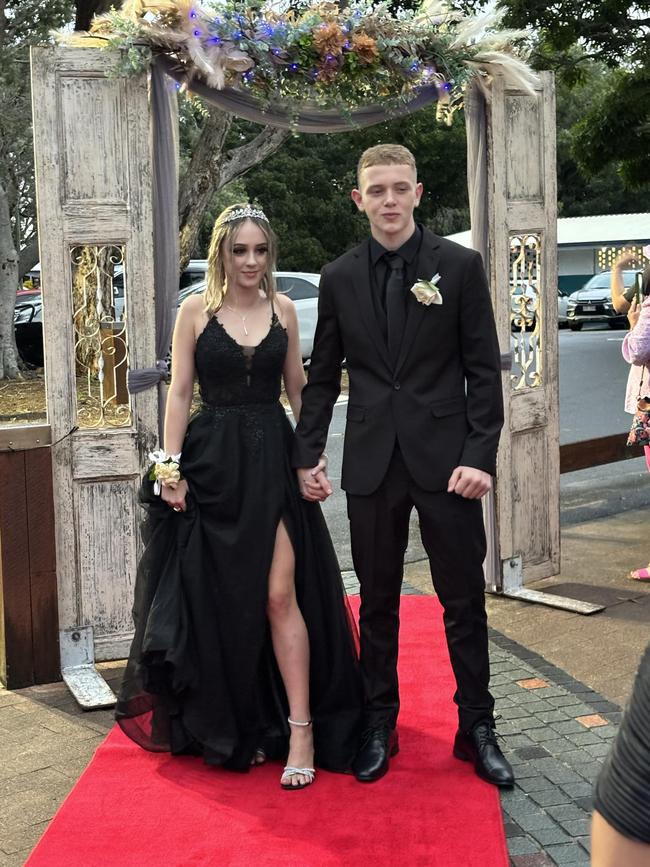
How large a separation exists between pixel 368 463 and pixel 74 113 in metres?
2.23

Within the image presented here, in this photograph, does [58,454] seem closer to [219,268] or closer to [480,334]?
[219,268]

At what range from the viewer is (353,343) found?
161 inches

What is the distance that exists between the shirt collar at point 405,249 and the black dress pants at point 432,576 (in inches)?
26.9

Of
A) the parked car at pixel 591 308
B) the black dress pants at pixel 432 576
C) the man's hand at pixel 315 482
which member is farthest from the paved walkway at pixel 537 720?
the parked car at pixel 591 308

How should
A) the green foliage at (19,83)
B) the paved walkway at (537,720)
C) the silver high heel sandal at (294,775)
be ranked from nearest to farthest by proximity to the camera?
the paved walkway at (537,720) < the silver high heel sandal at (294,775) < the green foliage at (19,83)

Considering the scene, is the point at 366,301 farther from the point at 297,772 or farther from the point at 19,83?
the point at 19,83

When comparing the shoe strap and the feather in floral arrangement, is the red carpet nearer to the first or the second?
the shoe strap

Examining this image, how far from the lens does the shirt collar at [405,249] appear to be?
160 inches

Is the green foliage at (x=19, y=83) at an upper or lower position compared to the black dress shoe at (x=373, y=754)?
upper

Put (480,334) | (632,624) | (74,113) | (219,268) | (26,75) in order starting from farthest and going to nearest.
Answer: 1. (26,75)
2. (632,624)
3. (74,113)
4. (219,268)
5. (480,334)

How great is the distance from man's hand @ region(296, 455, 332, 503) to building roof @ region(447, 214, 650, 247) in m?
39.0

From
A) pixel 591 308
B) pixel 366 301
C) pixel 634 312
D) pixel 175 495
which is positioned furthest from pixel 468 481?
pixel 591 308

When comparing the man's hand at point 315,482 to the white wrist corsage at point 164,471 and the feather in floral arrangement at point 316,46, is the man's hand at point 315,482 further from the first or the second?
the feather in floral arrangement at point 316,46

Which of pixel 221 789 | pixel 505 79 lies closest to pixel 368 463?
pixel 221 789
